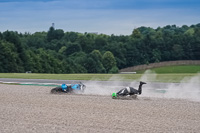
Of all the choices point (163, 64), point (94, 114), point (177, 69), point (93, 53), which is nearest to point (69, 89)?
point (94, 114)

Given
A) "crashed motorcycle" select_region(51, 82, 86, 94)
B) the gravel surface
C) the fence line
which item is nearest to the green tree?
the fence line

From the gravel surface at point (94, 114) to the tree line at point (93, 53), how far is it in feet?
224

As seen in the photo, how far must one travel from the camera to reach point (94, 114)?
1847cm

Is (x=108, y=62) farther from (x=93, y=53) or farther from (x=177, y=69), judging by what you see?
(x=177, y=69)

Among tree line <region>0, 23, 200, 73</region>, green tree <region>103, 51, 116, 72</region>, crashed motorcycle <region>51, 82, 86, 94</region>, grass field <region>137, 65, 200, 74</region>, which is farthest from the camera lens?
green tree <region>103, 51, 116, 72</region>

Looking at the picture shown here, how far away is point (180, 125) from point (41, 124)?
5328 mm

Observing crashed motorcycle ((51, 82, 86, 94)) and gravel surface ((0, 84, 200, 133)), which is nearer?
gravel surface ((0, 84, 200, 133))

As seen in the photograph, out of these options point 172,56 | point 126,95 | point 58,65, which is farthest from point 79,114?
point 172,56

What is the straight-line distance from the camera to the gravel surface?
50.6ft

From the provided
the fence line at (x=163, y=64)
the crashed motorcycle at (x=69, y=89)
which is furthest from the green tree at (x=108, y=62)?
the crashed motorcycle at (x=69, y=89)

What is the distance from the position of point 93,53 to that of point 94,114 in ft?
399

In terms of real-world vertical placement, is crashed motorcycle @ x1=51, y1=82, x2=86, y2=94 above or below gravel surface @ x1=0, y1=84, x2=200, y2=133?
above

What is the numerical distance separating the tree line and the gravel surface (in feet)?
224

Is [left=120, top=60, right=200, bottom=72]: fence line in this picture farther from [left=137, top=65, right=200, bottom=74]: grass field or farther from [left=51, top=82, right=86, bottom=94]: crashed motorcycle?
[left=51, top=82, right=86, bottom=94]: crashed motorcycle
